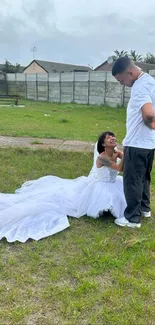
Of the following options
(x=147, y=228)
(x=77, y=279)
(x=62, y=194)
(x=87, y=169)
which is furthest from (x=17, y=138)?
(x=77, y=279)

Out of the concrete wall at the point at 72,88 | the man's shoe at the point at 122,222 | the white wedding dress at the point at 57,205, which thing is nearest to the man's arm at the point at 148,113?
the white wedding dress at the point at 57,205

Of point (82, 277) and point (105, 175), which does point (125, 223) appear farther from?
point (82, 277)

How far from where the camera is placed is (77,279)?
1.98 meters

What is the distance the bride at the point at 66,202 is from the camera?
2.61 meters

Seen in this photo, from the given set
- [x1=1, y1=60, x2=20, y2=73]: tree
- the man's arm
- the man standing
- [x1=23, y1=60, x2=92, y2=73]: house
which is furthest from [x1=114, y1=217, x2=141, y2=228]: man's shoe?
[x1=1, y1=60, x2=20, y2=73]: tree

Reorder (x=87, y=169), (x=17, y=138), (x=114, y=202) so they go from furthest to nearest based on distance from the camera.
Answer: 1. (x=17, y=138)
2. (x=87, y=169)
3. (x=114, y=202)

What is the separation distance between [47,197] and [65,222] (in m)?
0.37

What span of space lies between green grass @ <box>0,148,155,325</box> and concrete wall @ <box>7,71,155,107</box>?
423 inches

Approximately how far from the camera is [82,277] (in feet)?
6.56

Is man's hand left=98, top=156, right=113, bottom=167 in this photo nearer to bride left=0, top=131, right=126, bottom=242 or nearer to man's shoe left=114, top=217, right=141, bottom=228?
bride left=0, top=131, right=126, bottom=242

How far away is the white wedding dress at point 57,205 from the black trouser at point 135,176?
0.18 m

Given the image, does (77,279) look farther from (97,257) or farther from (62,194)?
(62,194)

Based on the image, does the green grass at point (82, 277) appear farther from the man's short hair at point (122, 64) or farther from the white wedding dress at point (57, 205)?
the man's short hair at point (122, 64)

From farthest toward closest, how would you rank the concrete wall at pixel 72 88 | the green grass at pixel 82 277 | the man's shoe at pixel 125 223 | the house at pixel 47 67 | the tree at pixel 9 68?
1. the tree at pixel 9 68
2. the house at pixel 47 67
3. the concrete wall at pixel 72 88
4. the man's shoe at pixel 125 223
5. the green grass at pixel 82 277
